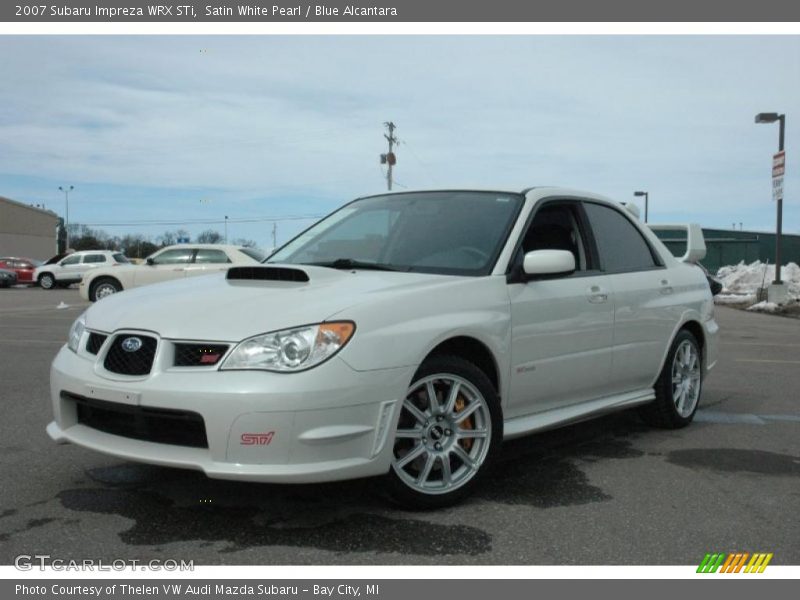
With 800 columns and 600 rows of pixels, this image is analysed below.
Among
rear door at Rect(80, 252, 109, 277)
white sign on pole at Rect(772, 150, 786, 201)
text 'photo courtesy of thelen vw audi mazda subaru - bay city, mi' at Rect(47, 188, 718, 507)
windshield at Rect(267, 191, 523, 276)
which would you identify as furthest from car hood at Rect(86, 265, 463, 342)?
rear door at Rect(80, 252, 109, 277)

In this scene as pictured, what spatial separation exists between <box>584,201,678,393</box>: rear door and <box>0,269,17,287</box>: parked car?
36.1 meters

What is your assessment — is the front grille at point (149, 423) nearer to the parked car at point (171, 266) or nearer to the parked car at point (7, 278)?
the parked car at point (171, 266)

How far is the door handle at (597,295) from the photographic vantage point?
15.6 ft

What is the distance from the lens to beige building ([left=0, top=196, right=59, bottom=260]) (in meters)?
66.9

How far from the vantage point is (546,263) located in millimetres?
4141

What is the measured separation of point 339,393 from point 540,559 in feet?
3.41

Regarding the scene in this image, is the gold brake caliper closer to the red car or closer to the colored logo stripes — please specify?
the colored logo stripes

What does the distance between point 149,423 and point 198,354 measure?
Answer: 0.37 meters

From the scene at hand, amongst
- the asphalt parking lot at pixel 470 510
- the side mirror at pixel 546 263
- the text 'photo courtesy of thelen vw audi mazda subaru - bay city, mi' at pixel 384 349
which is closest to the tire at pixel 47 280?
the asphalt parking lot at pixel 470 510

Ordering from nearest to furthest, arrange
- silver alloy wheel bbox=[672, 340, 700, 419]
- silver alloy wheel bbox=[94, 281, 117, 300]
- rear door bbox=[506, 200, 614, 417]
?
rear door bbox=[506, 200, 614, 417] → silver alloy wheel bbox=[672, 340, 700, 419] → silver alloy wheel bbox=[94, 281, 117, 300]

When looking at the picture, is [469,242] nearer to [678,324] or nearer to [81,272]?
[678,324]

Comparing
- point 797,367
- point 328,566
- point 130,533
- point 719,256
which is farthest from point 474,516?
point 719,256

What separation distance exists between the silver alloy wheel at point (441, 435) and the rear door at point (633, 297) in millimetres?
1434

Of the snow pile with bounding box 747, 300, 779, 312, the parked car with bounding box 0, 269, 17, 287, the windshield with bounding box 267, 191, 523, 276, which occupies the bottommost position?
the snow pile with bounding box 747, 300, 779, 312
